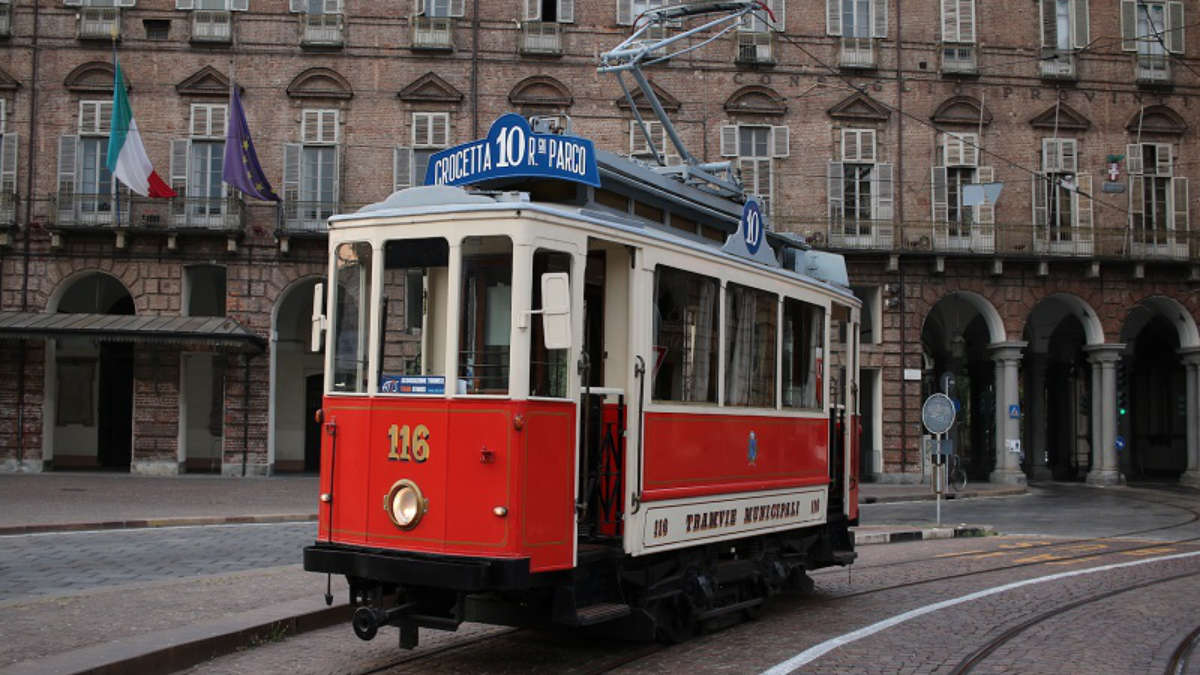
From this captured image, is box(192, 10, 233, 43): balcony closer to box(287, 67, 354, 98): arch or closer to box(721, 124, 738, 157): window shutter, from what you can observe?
box(287, 67, 354, 98): arch

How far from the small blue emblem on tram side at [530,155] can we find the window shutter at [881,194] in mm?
24586

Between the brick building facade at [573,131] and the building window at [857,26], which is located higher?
the building window at [857,26]

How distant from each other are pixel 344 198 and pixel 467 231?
23.6 m

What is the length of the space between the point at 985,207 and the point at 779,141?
5.90m

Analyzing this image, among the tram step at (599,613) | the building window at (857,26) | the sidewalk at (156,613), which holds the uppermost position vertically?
the building window at (857,26)

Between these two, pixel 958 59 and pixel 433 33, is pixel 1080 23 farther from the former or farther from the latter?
pixel 433 33

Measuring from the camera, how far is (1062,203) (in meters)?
33.2

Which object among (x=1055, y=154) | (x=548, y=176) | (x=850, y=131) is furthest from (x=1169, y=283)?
(x=548, y=176)

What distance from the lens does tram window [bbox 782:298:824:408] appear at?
10891 millimetres

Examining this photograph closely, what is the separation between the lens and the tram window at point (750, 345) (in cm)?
978

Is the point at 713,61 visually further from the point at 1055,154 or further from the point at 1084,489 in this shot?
the point at 1084,489

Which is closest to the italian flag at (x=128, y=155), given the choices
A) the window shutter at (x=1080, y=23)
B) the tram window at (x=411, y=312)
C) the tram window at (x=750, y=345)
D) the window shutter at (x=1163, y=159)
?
the tram window at (x=750, y=345)

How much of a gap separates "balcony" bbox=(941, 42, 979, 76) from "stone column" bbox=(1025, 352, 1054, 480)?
9384mm

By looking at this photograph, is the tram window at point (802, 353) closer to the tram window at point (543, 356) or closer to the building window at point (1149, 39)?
the tram window at point (543, 356)
